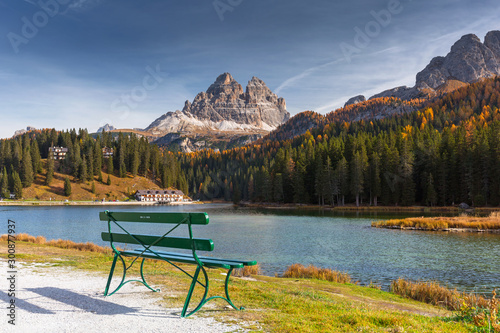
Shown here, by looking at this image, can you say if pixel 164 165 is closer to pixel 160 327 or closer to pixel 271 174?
pixel 271 174

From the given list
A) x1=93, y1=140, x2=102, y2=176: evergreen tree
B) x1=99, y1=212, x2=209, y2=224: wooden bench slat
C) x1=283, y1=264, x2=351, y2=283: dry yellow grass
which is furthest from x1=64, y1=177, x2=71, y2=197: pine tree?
x1=99, y1=212, x2=209, y2=224: wooden bench slat

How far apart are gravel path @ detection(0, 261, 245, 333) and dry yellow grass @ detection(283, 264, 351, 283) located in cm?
1010

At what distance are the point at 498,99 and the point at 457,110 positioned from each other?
66.3 feet

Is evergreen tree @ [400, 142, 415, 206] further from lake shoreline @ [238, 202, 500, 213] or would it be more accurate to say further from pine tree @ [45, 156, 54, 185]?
pine tree @ [45, 156, 54, 185]

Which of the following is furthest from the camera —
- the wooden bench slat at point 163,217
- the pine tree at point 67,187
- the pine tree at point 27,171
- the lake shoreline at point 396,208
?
the pine tree at point 67,187

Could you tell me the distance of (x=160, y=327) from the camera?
258 inches

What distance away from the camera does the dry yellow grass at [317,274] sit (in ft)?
57.3

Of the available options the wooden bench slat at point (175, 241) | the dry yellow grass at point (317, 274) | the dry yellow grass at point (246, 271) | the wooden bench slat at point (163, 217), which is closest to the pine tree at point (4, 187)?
the dry yellow grass at point (246, 271)

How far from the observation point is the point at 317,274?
18078 millimetres

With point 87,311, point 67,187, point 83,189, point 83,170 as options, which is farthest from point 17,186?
point 87,311

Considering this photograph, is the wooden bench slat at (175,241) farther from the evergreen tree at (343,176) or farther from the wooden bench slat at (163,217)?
the evergreen tree at (343,176)

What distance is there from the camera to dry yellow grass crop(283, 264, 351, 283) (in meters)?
17.5

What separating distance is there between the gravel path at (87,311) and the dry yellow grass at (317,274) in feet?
33.1

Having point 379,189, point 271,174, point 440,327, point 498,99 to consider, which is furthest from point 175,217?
point 498,99
